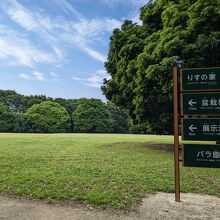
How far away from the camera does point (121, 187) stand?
7590mm

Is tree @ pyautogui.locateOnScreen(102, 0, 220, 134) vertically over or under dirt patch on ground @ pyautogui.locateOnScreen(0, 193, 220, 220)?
over

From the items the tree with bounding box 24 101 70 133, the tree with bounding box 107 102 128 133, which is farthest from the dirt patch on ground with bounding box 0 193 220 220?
the tree with bounding box 107 102 128 133

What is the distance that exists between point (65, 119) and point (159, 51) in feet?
172

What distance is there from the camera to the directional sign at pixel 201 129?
658 centimetres

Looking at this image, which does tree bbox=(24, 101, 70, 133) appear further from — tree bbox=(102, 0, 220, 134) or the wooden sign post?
the wooden sign post

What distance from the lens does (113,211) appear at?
581 cm

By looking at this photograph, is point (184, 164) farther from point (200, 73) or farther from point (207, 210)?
point (200, 73)

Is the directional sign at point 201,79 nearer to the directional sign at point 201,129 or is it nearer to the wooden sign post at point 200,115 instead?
the wooden sign post at point 200,115

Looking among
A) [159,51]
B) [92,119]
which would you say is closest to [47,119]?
[92,119]

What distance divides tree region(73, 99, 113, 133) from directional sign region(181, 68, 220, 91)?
56539 millimetres

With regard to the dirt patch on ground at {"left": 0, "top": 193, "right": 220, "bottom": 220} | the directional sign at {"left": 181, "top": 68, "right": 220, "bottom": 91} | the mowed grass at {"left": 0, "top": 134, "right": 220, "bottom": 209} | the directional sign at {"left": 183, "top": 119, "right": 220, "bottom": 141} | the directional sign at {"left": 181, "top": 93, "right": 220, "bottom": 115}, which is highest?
the directional sign at {"left": 181, "top": 68, "right": 220, "bottom": 91}

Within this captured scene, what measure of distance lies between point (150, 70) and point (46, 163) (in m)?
5.79

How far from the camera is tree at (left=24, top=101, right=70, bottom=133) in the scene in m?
61.1

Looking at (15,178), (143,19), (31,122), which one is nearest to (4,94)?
(31,122)
